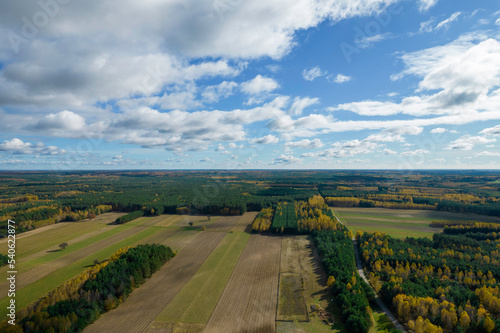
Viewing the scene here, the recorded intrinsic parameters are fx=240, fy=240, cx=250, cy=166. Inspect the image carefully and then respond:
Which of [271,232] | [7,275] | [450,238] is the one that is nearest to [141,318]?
[7,275]

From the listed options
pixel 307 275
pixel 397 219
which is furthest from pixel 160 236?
pixel 397 219

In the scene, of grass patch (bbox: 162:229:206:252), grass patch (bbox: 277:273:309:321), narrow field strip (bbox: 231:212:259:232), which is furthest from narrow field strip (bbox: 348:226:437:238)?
grass patch (bbox: 162:229:206:252)

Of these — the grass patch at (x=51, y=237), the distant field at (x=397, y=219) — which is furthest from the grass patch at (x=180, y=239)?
the distant field at (x=397, y=219)

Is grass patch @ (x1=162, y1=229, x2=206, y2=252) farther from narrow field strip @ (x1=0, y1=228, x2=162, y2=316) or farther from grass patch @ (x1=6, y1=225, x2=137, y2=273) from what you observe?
grass patch @ (x1=6, y1=225, x2=137, y2=273)

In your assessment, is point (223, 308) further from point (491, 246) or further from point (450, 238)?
point (491, 246)

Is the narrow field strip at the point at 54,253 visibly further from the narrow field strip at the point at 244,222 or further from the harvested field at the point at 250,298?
the harvested field at the point at 250,298
